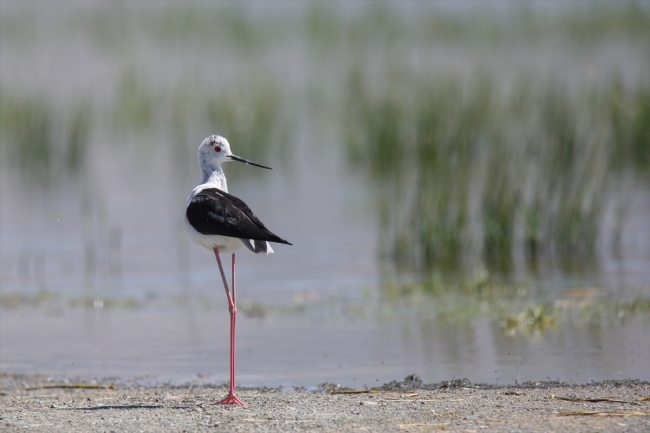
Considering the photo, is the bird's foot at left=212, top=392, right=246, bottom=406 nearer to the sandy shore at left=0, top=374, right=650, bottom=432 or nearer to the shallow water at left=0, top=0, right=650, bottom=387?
the sandy shore at left=0, top=374, right=650, bottom=432

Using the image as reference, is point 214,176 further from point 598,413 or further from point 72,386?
point 598,413

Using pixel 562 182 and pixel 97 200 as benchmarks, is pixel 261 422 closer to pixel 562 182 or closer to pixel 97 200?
pixel 562 182

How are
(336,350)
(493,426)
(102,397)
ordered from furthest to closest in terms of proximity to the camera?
(336,350) → (102,397) → (493,426)

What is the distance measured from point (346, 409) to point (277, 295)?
400cm

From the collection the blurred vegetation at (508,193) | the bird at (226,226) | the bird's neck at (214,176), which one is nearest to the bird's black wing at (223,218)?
the bird at (226,226)

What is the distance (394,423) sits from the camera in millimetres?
5117

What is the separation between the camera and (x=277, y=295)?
372 inches

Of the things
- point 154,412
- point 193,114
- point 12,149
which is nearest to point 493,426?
point 154,412

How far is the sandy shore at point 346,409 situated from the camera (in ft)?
16.6

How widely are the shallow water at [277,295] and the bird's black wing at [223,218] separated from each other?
1122mm

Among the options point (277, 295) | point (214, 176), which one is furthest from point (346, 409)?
point (277, 295)

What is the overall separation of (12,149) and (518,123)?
9724 millimetres

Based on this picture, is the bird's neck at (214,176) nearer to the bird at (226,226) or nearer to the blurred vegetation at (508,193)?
the bird at (226,226)

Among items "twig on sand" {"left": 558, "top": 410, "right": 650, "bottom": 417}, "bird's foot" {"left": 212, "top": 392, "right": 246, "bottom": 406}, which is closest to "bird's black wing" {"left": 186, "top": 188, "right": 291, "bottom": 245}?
"bird's foot" {"left": 212, "top": 392, "right": 246, "bottom": 406}
